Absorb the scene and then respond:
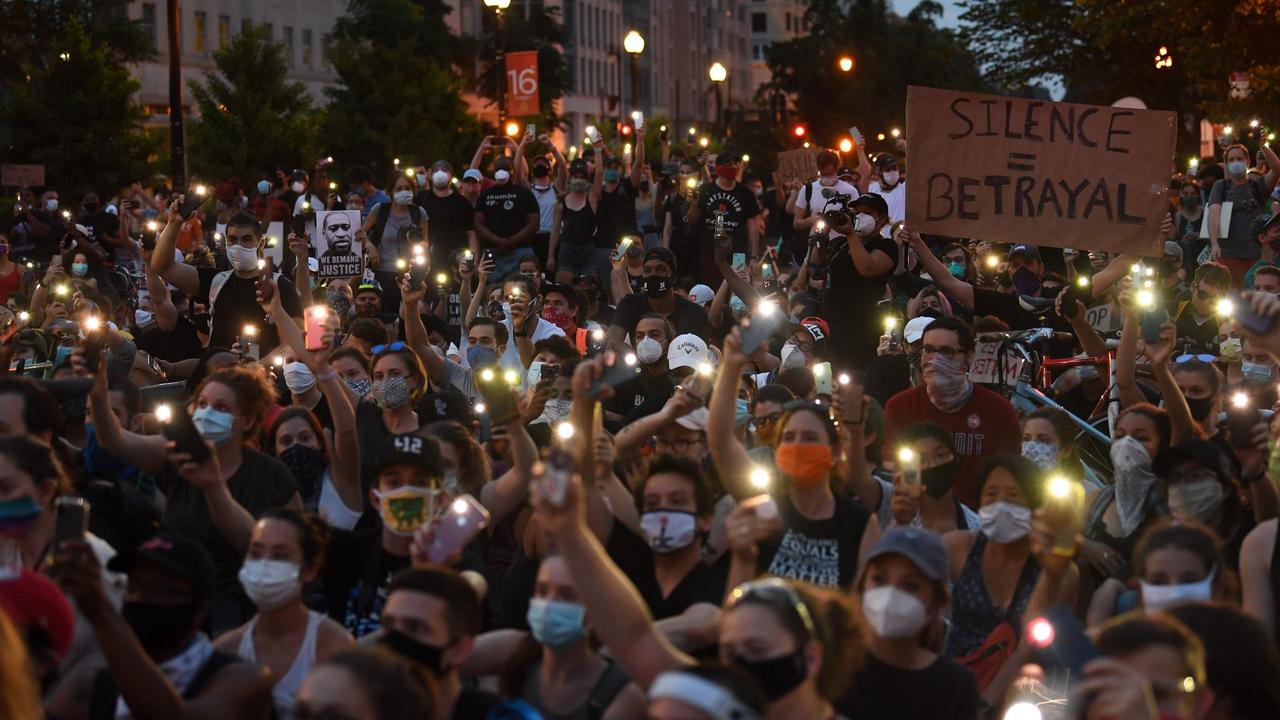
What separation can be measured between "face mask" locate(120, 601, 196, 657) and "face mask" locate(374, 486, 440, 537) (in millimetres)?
1247

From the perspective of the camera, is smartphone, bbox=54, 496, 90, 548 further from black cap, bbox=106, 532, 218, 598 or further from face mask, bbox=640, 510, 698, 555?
face mask, bbox=640, 510, 698, 555

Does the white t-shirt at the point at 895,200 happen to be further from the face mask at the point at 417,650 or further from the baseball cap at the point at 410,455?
the face mask at the point at 417,650

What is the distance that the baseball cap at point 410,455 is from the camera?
6.88 m

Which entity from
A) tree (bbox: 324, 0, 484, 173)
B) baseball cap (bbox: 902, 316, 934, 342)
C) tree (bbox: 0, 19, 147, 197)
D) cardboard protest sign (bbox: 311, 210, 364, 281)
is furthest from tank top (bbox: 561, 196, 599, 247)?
tree (bbox: 324, 0, 484, 173)

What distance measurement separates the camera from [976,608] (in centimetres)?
684

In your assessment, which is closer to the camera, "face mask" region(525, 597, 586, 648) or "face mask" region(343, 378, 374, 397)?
"face mask" region(525, 597, 586, 648)

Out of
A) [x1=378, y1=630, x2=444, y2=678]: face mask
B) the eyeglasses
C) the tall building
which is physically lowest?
[x1=378, y1=630, x2=444, y2=678]: face mask

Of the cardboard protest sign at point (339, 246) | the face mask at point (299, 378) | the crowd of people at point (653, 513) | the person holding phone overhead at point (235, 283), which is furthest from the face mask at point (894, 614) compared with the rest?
the cardboard protest sign at point (339, 246)

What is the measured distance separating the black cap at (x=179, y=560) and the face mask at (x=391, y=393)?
3135 mm

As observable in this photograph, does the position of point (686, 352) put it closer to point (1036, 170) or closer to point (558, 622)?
point (1036, 170)

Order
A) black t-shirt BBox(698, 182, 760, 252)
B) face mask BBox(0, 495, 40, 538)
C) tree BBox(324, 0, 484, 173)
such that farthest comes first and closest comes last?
tree BBox(324, 0, 484, 173) → black t-shirt BBox(698, 182, 760, 252) → face mask BBox(0, 495, 40, 538)

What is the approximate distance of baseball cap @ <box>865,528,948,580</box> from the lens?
18.9 feet

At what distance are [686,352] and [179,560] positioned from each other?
5283mm

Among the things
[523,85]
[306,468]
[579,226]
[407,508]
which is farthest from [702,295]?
[523,85]
